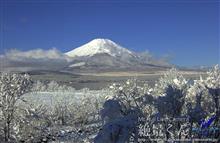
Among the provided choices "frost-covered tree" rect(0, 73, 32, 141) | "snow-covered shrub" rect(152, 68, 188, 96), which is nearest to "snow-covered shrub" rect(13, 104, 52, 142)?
"frost-covered tree" rect(0, 73, 32, 141)

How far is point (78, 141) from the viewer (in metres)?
39.4

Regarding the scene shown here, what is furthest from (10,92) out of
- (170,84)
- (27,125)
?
(170,84)

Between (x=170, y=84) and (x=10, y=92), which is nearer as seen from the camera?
(x=170, y=84)

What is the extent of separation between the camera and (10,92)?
32.7 m

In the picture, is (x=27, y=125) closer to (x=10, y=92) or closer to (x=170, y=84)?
(x=10, y=92)

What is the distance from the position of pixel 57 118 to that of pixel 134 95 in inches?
1554

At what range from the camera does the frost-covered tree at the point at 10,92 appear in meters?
32.6

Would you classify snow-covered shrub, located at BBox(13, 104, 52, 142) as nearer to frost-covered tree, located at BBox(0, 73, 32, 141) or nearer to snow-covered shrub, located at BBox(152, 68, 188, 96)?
frost-covered tree, located at BBox(0, 73, 32, 141)

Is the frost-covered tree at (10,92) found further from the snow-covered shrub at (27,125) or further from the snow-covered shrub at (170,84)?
the snow-covered shrub at (170,84)

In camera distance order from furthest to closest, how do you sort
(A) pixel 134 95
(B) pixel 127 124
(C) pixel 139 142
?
(A) pixel 134 95 < (C) pixel 139 142 < (B) pixel 127 124

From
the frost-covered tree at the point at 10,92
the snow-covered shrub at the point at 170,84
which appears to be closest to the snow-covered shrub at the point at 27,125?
the frost-covered tree at the point at 10,92

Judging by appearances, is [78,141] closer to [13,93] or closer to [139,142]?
[13,93]

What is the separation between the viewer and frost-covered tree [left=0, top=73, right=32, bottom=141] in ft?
107

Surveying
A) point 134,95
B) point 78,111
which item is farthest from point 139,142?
point 78,111
